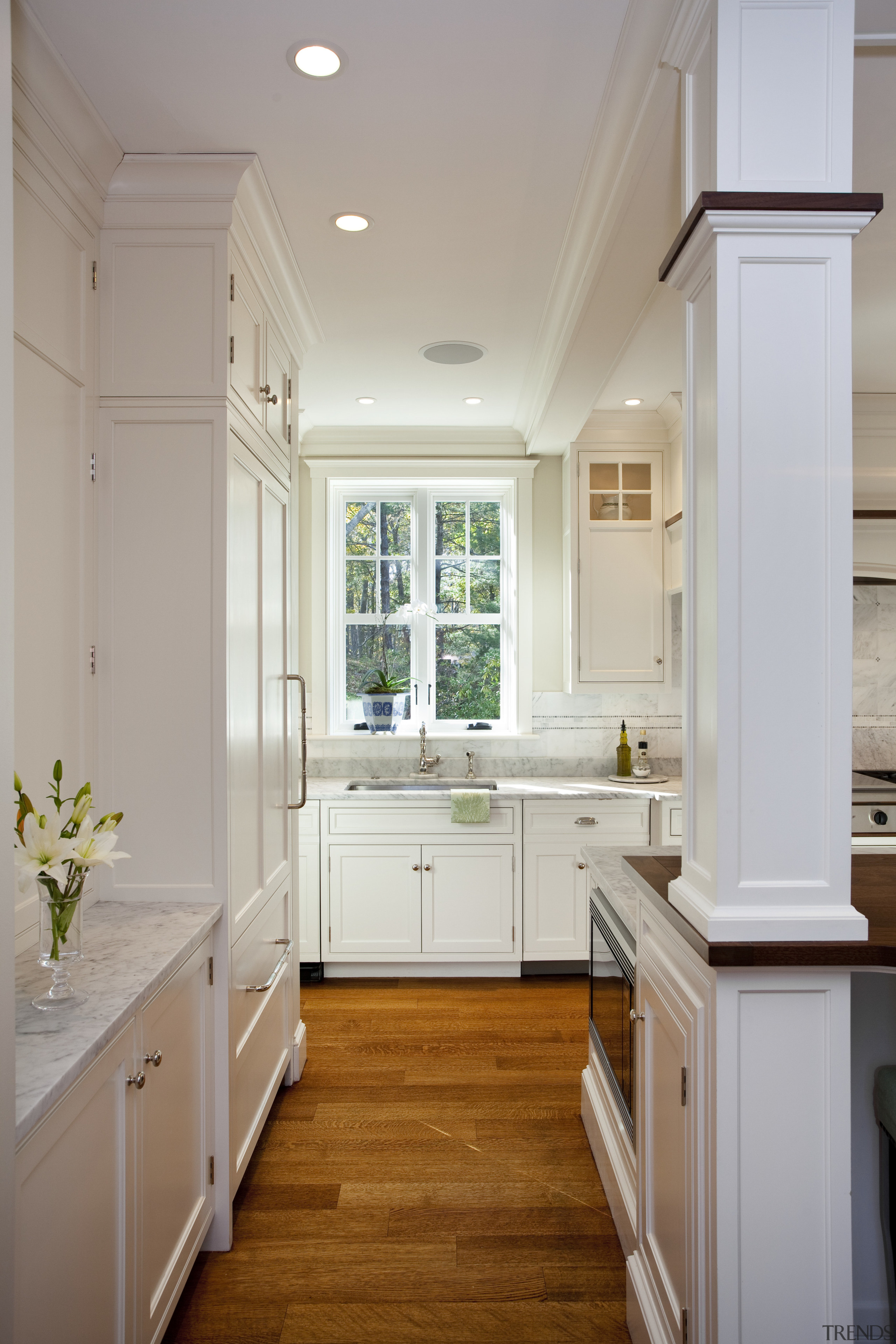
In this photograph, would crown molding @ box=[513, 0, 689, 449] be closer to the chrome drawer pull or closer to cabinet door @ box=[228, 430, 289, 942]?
cabinet door @ box=[228, 430, 289, 942]

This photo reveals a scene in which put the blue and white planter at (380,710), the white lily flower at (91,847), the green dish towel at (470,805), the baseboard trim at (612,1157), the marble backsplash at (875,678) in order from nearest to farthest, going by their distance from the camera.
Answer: the white lily flower at (91,847) → the baseboard trim at (612,1157) → the green dish towel at (470,805) → the marble backsplash at (875,678) → the blue and white planter at (380,710)

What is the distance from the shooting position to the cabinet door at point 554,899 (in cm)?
383

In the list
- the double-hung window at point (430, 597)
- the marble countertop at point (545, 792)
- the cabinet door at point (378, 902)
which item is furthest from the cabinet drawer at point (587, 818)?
the double-hung window at point (430, 597)

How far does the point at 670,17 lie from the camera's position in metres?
1.48

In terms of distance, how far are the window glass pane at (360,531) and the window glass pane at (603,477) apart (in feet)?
3.98

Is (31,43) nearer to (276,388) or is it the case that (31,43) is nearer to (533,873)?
(276,388)

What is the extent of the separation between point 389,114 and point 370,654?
2.96 meters

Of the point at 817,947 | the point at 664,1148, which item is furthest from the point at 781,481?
the point at 664,1148

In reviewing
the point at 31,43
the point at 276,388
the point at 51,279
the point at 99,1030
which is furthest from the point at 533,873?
the point at 31,43

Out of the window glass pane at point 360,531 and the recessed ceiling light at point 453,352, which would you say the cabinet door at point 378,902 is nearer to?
the window glass pane at point 360,531

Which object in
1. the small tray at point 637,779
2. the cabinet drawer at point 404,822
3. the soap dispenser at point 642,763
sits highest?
the soap dispenser at point 642,763

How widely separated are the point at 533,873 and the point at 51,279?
3.01m

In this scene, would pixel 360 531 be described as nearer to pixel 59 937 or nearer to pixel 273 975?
pixel 273 975

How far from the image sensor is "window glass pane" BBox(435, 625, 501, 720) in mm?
4559
